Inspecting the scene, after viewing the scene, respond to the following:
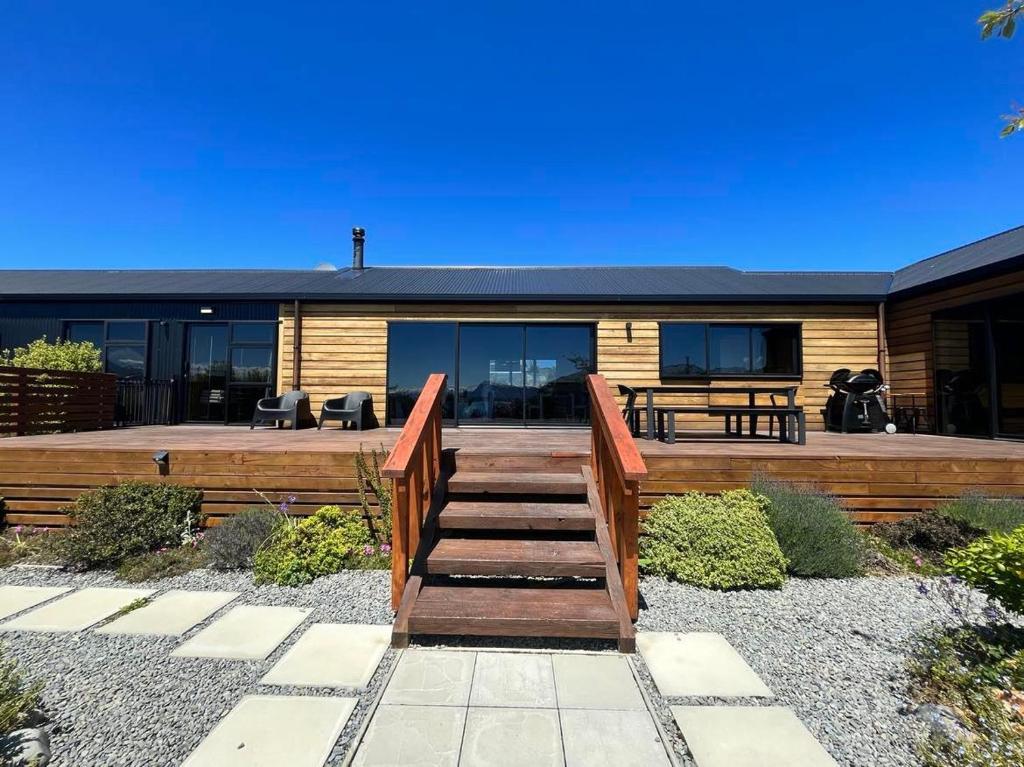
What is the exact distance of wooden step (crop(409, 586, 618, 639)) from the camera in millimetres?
2490

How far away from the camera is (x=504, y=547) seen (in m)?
3.16

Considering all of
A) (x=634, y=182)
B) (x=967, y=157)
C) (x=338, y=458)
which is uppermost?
Result: (x=634, y=182)

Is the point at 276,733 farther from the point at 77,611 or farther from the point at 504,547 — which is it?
the point at 77,611

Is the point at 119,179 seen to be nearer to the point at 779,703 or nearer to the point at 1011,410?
the point at 779,703

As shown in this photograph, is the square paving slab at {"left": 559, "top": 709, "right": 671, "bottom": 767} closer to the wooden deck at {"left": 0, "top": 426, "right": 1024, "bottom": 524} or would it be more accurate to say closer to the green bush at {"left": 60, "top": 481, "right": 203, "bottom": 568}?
→ the wooden deck at {"left": 0, "top": 426, "right": 1024, "bottom": 524}

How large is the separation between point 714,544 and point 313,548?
3.13 meters

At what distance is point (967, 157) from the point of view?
10.7m

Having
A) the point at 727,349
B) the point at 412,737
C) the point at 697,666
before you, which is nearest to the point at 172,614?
the point at 412,737

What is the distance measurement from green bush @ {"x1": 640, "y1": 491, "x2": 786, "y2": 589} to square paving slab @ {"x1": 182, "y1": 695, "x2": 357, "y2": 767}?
8.04 ft

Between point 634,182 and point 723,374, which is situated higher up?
point 634,182

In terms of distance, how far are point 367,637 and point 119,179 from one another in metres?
16.7

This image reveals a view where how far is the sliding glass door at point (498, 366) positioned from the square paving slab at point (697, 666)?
584 centimetres

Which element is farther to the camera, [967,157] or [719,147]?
[719,147]

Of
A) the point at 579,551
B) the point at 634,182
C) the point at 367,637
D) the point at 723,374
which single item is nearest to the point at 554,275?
the point at 723,374
